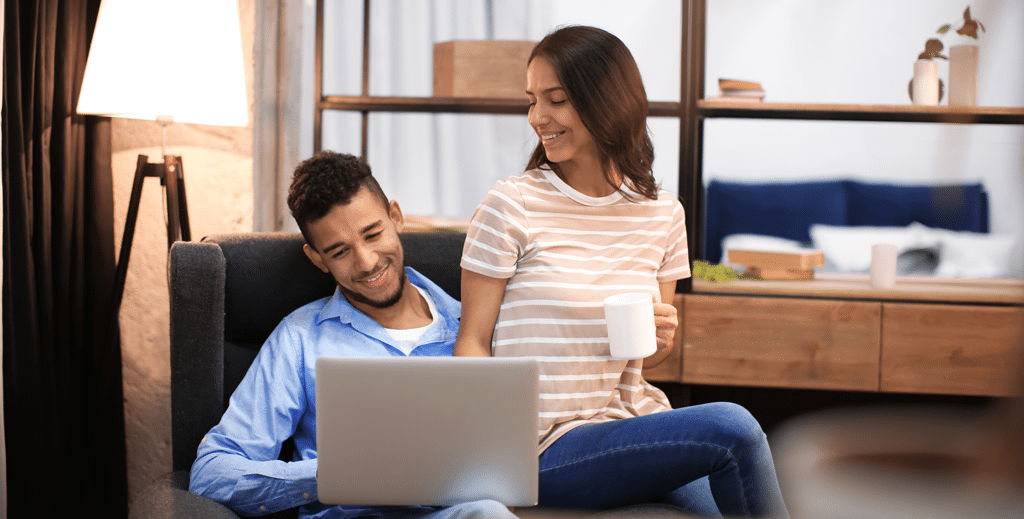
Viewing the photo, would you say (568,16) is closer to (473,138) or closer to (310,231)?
(473,138)

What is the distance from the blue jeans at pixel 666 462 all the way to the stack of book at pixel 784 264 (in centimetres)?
146

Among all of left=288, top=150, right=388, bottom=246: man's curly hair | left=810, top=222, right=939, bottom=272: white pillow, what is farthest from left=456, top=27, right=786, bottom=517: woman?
left=810, top=222, right=939, bottom=272: white pillow

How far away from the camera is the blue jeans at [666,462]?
1.11 m

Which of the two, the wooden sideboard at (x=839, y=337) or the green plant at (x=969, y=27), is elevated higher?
the green plant at (x=969, y=27)

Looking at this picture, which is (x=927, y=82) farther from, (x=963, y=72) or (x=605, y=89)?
(x=605, y=89)

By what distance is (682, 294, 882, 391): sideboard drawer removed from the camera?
2357mm

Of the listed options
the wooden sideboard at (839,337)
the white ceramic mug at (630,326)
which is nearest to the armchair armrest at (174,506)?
the white ceramic mug at (630,326)

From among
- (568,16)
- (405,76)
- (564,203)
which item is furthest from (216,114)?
(568,16)

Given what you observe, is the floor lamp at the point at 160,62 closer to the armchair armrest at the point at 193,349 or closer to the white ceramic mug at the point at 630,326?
the armchair armrest at the point at 193,349

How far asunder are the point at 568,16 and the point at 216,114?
1521mm

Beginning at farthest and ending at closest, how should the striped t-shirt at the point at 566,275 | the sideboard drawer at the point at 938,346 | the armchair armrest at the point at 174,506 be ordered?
1. the sideboard drawer at the point at 938,346
2. the striped t-shirt at the point at 566,275
3. the armchair armrest at the point at 174,506

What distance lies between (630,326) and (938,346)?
5.36ft

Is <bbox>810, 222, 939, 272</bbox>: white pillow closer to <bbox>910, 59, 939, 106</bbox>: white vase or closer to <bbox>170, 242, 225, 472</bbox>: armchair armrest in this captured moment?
<bbox>910, 59, 939, 106</bbox>: white vase

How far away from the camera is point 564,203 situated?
1342mm
